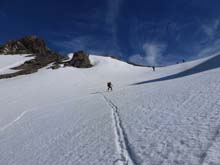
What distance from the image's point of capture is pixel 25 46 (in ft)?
330

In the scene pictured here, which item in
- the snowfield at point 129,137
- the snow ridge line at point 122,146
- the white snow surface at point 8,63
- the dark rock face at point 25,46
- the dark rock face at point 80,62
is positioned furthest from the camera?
the dark rock face at point 25,46

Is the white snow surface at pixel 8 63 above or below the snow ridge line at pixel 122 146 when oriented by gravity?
above

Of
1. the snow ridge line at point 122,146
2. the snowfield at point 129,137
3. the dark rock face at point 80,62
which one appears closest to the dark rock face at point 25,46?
the dark rock face at point 80,62

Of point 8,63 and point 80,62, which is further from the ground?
point 8,63

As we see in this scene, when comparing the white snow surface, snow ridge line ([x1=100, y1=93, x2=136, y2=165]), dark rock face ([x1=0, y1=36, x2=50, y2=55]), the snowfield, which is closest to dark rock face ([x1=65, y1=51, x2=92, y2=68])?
the white snow surface

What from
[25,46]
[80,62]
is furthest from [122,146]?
[25,46]

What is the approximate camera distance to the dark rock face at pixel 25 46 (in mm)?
94250

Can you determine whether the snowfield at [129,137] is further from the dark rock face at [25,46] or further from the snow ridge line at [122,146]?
the dark rock face at [25,46]

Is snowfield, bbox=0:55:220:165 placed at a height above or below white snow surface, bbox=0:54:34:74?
below

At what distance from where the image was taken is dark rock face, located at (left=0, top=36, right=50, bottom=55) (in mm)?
94250

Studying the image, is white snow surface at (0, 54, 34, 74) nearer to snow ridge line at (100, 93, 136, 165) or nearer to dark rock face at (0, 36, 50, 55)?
dark rock face at (0, 36, 50, 55)

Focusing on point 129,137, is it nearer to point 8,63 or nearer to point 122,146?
point 122,146

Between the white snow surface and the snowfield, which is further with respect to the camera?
the white snow surface

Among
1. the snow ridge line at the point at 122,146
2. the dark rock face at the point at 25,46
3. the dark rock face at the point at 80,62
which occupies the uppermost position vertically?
the dark rock face at the point at 25,46
